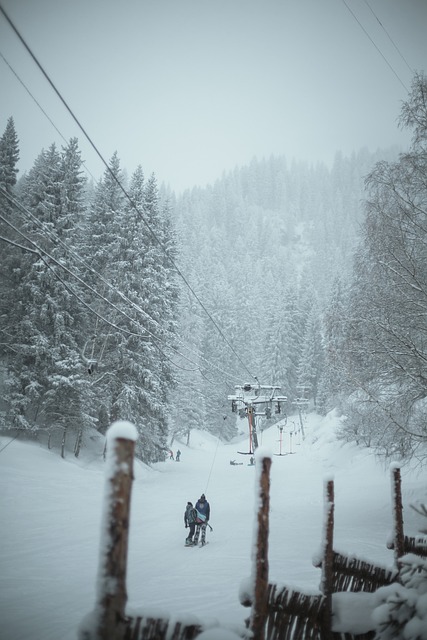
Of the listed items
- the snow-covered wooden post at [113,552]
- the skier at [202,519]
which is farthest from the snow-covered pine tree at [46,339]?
the snow-covered wooden post at [113,552]

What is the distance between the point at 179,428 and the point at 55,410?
2371 centimetres

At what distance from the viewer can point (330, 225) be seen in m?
170

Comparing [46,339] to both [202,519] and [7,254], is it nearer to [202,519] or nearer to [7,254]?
[7,254]

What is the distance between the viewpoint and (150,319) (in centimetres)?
1534

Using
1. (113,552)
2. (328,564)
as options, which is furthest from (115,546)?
(328,564)

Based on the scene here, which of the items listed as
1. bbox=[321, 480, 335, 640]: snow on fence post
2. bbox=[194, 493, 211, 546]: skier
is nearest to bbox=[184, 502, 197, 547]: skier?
bbox=[194, 493, 211, 546]: skier

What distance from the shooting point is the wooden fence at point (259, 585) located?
2049 millimetres

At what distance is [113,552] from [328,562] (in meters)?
3.56

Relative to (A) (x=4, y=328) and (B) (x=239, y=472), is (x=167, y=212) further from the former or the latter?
(B) (x=239, y=472)

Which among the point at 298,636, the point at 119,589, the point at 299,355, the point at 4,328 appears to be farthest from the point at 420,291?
the point at 299,355

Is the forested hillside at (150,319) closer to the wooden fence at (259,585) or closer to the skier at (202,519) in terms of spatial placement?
the wooden fence at (259,585)

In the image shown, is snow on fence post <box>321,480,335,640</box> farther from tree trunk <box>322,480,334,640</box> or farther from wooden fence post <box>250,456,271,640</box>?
wooden fence post <box>250,456,271,640</box>

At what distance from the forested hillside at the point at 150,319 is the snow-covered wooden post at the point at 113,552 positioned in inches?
204

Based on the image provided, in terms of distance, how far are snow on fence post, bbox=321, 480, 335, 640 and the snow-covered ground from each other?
0.25 meters
